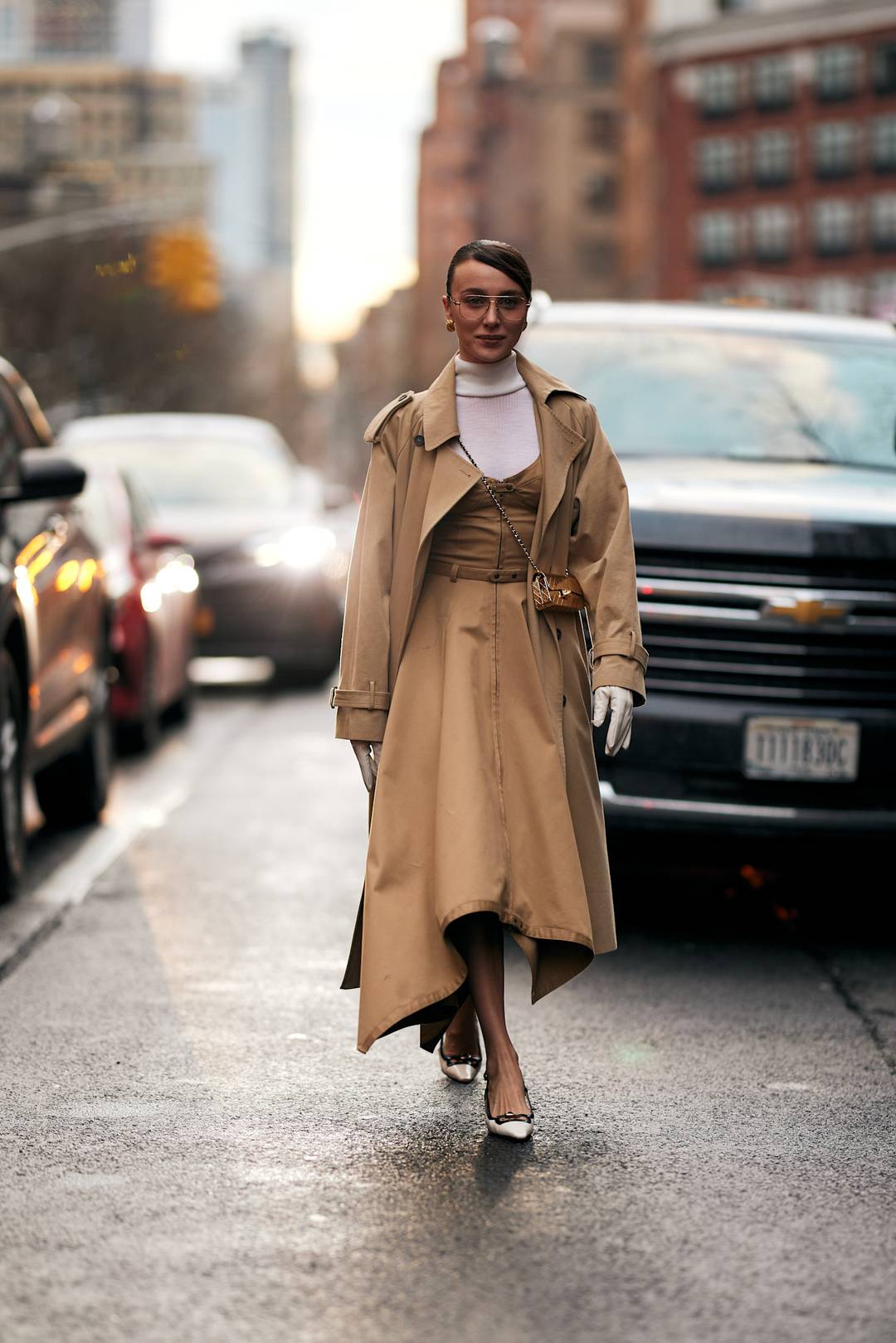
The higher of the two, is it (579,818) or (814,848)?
(579,818)

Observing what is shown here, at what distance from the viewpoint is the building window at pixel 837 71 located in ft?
251

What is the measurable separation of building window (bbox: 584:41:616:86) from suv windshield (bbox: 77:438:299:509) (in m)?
91.6

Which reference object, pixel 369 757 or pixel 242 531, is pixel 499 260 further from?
pixel 242 531

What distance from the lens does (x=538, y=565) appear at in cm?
485

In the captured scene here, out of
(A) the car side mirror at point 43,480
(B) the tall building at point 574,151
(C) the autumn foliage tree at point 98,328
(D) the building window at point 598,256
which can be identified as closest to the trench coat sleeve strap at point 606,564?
(A) the car side mirror at point 43,480

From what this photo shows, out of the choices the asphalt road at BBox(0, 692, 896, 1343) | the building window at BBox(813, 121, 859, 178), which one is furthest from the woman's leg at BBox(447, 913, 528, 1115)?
the building window at BBox(813, 121, 859, 178)

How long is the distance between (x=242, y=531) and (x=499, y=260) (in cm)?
1081

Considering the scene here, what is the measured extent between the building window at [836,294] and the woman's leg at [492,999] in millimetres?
73833

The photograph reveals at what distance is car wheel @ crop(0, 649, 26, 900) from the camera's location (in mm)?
7406

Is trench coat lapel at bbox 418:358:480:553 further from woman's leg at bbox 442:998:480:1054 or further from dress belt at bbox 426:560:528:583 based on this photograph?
woman's leg at bbox 442:998:480:1054

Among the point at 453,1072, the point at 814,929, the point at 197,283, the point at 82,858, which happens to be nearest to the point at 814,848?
the point at 814,929

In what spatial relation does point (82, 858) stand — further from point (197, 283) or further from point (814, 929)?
point (197, 283)

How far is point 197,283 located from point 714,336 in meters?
26.8

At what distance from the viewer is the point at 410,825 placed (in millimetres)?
4758
